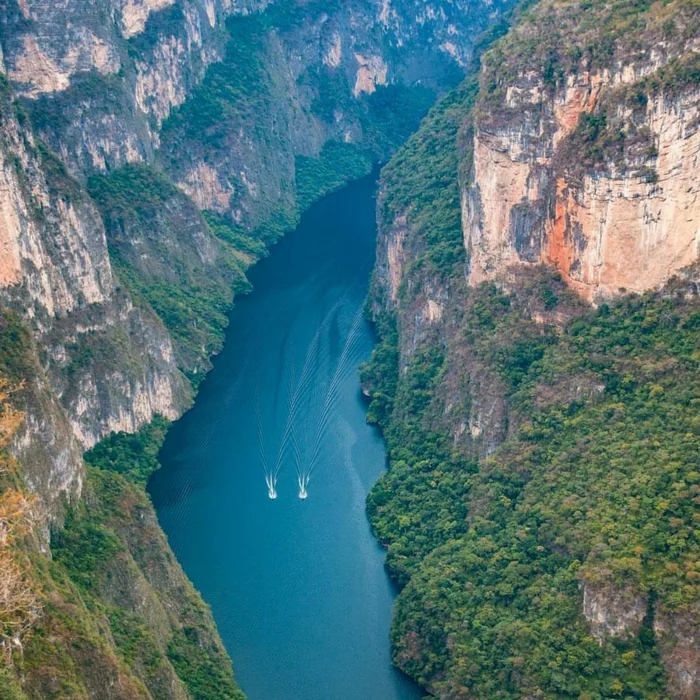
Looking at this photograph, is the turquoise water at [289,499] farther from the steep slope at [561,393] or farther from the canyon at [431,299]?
the steep slope at [561,393]

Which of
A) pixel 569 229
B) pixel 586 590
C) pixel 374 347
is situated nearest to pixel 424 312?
pixel 374 347

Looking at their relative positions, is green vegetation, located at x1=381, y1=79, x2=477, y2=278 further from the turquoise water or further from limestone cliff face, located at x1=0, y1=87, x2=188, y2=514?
limestone cliff face, located at x1=0, y1=87, x2=188, y2=514

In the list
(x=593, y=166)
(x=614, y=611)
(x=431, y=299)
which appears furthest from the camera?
(x=431, y=299)

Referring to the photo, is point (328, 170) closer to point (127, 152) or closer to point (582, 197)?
point (127, 152)

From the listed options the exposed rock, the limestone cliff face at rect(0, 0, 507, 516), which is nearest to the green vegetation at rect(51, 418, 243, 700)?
the limestone cliff face at rect(0, 0, 507, 516)

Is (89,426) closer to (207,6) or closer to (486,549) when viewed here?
(486,549)

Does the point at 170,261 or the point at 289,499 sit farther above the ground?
the point at 170,261

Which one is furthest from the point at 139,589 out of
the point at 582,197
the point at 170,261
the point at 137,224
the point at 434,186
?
the point at 170,261
